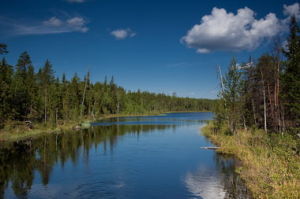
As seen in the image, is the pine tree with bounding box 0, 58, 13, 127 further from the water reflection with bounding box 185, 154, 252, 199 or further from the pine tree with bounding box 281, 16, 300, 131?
the pine tree with bounding box 281, 16, 300, 131

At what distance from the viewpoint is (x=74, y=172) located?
69.5 feet

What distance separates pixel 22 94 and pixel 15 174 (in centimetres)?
3472

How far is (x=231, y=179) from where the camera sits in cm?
1881

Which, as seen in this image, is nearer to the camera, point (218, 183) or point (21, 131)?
point (218, 183)

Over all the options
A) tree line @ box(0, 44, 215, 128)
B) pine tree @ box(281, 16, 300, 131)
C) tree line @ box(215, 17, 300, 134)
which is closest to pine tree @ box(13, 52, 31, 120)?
tree line @ box(0, 44, 215, 128)

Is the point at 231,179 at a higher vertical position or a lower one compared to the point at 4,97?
lower

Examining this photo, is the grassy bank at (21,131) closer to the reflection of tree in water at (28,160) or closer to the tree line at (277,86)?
the reflection of tree in water at (28,160)

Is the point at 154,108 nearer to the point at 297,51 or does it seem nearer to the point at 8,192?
the point at 297,51

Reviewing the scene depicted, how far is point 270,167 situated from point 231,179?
2.92 metres

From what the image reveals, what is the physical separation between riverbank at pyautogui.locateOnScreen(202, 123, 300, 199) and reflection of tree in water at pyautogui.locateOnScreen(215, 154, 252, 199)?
0.43 m

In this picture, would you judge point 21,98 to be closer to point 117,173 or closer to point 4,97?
point 4,97

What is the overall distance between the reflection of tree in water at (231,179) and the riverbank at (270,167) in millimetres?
426

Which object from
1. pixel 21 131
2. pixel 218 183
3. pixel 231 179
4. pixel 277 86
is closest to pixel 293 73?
pixel 277 86

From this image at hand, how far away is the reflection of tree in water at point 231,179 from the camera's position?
15427 millimetres
